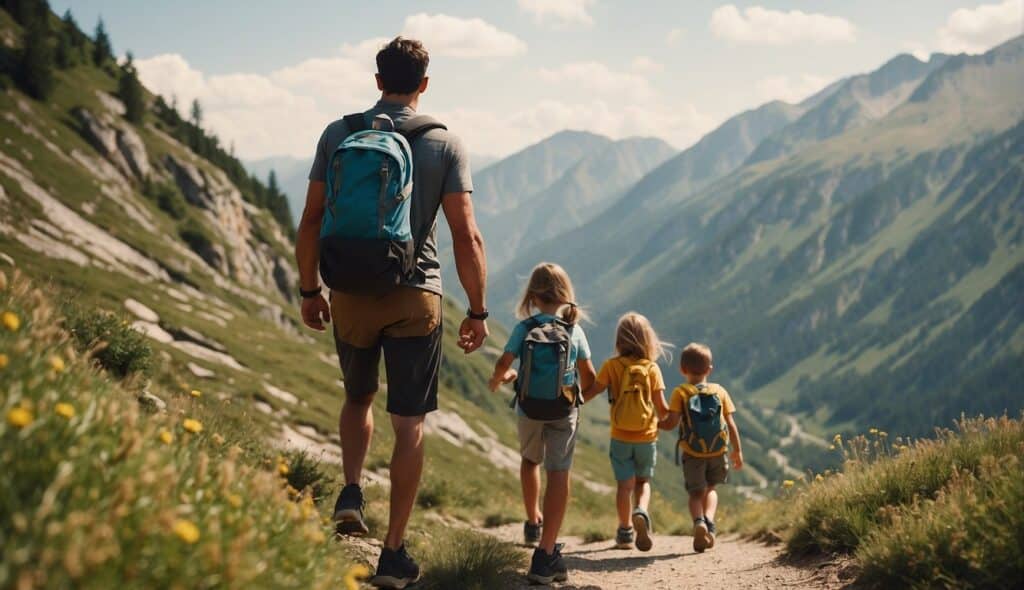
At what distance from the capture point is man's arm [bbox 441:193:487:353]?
6165mm

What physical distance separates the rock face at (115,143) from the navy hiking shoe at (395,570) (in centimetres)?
7470

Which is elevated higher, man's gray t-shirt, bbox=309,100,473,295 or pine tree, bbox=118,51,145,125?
pine tree, bbox=118,51,145,125

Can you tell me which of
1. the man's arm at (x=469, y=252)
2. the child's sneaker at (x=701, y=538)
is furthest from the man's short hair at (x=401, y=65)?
the child's sneaker at (x=701, y=538)

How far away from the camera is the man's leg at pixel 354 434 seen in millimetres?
6645

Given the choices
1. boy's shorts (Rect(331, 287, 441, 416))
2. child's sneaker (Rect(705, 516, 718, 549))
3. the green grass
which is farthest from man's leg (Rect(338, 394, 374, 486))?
child's sneaker (Rect(705, 516, 718, 549))

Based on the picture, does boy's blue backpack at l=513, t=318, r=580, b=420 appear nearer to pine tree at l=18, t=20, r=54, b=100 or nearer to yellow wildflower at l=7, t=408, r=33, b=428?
yellow wildflower at l=7, t=408, r=33, b=428

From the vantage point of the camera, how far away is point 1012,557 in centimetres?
470

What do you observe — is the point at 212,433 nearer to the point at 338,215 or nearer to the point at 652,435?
the point at 338,215

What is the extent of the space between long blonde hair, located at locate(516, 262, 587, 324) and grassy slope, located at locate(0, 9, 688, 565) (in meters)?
3.10

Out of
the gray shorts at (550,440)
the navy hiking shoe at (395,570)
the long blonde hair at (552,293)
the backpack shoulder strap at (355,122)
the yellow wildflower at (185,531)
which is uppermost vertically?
the backpack shoulder strap at (355,122)

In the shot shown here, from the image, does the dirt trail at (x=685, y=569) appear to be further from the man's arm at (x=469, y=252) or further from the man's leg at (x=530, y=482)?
the man's arm at (x=469, y=252)

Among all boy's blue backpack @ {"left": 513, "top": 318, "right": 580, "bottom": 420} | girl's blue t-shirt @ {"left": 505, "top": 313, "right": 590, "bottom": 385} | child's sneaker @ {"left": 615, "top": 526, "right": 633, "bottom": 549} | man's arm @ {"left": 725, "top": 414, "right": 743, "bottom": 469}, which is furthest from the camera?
child's sneaker @ {"left": 615, "top": 526, "right": 633, "bottom": 549}

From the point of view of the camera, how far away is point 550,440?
8.22 m

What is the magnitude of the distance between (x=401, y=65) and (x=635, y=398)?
5181 mm
